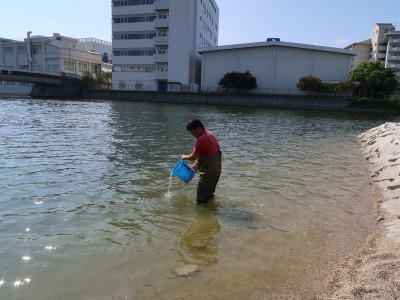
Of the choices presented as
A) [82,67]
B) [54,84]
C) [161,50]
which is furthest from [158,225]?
[82,67]

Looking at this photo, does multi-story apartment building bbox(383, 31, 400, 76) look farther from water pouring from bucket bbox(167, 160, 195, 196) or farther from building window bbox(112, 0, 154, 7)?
water pouring from bucket bbox(167, 160, 195, 196)

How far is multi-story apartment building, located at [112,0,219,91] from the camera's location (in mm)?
70312

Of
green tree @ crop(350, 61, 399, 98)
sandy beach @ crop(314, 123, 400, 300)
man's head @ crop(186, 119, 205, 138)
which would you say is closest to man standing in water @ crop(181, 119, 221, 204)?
man's head @ crop(186, 119, 205, 138)

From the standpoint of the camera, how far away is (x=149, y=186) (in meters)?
8.81

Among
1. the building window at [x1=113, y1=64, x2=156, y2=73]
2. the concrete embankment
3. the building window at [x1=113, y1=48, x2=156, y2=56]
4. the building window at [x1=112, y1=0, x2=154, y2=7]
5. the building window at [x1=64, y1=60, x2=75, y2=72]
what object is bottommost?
the concrete embankment

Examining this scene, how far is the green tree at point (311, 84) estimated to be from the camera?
58.1 m

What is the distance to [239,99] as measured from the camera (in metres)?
61.6

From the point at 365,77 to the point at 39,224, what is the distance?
61.7 metres

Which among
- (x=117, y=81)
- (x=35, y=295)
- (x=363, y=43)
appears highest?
(x=363, y=43)

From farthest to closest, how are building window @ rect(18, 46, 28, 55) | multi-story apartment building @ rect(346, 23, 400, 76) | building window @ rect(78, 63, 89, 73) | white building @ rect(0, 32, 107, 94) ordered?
1. building window @ rect(78, 63, 89, 73)
2. building window @ rect(18, 46, 28, 55)
3. multi-story apartment building @ rect(346, 23, 400, 76)
4. white building @ rect(0, 32, 107, 94)

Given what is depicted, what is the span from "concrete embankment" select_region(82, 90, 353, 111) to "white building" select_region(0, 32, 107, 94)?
91.3ft

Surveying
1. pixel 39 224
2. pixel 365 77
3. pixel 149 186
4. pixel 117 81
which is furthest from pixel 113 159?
pixel 117 81

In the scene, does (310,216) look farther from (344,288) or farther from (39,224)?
(39,224)

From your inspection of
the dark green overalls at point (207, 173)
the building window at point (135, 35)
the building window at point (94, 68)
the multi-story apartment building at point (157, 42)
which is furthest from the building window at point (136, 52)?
the dark green overalls at point (207, 173)
